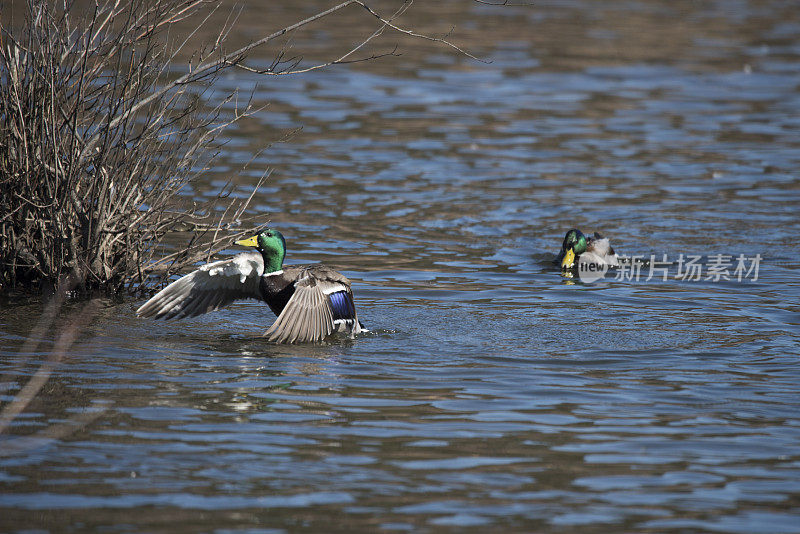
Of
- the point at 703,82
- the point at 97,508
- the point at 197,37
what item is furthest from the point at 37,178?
the point at 703,82

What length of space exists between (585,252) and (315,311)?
3692mm

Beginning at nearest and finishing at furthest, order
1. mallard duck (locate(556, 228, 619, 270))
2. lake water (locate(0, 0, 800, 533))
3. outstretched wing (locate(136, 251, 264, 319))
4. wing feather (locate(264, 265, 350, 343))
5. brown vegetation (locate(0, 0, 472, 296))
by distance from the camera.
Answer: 1. lake water (locate(0, 0, 800, 533))
2. wing feather (locate(264, 265, 350, 343))
3. brown vegetation (locate(0, 0, 472, 296))
4. outstretched wing (locate(136, 251, 264, 319))
5. mallard duck (locate(556, 228, 619, 270))

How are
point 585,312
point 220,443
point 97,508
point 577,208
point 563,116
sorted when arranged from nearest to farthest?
1. point 97,508
2. point 220,443
3. point 585,312
4. point 577,208
5. point 563,116

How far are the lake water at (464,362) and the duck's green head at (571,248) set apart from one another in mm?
313

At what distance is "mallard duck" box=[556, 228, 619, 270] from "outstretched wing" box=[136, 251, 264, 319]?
3456 mm

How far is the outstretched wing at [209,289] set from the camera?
9.10 metres

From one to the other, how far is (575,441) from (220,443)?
1913 mm

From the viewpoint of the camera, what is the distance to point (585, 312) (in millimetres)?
9695

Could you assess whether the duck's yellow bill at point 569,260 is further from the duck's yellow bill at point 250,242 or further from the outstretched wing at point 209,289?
the duck's yellow bill at point 250,242

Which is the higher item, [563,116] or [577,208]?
[563,116]

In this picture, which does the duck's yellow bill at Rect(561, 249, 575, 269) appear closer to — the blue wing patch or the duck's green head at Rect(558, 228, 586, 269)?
the duck's green head at Rect(558, 228, 586, 269)

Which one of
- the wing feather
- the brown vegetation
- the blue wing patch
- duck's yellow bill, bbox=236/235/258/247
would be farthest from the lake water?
duck's yellow bill, bbox=236/235/258/247

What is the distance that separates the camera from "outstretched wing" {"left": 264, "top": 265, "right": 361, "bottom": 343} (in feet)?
28.1

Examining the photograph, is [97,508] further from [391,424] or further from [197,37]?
[197,37]
